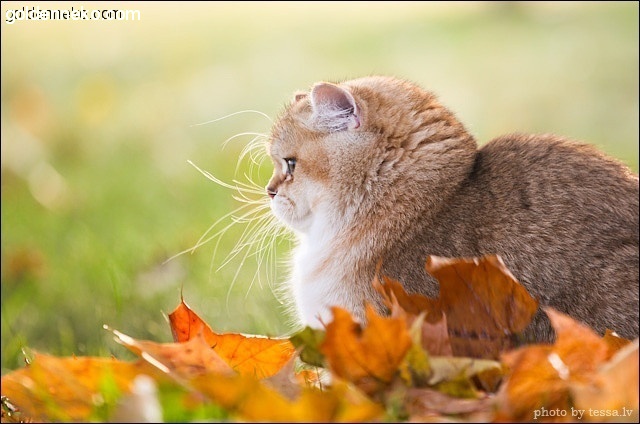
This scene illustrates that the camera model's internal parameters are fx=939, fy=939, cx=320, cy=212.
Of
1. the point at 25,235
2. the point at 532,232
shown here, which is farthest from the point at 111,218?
the point at 532,232

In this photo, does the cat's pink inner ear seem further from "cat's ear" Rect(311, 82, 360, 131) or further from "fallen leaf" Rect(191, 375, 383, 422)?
"fallen leaf" Rect(191, 375, 383, 422)

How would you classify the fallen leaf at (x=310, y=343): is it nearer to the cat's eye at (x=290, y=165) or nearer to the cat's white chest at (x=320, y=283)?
the cat's white chest at (x=320, y=283)

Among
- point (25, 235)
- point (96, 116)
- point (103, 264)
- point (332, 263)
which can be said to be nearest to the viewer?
point (332, 263)

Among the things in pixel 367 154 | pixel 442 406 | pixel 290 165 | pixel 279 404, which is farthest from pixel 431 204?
pixel 279 404

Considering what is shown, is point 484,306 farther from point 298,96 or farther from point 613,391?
point 298,96

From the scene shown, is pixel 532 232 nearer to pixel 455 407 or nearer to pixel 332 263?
pixel 332 263

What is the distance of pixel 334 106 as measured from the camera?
2.24 meters

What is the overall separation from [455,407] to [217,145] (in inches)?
154

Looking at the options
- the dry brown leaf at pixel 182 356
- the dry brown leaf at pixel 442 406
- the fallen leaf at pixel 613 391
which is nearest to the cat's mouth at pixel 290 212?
the dry brown leaf at pixel 182 356

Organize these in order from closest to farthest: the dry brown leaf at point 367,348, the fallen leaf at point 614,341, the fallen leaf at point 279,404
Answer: the fallen leaf at point 279,404
the dry brown leaf at point 367,348
the fallen leaf at point 614,341

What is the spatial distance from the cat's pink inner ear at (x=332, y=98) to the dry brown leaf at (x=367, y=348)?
0.89m

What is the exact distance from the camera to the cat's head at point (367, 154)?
7.07ft

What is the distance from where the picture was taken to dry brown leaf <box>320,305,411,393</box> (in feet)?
4.46

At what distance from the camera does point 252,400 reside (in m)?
1.26
